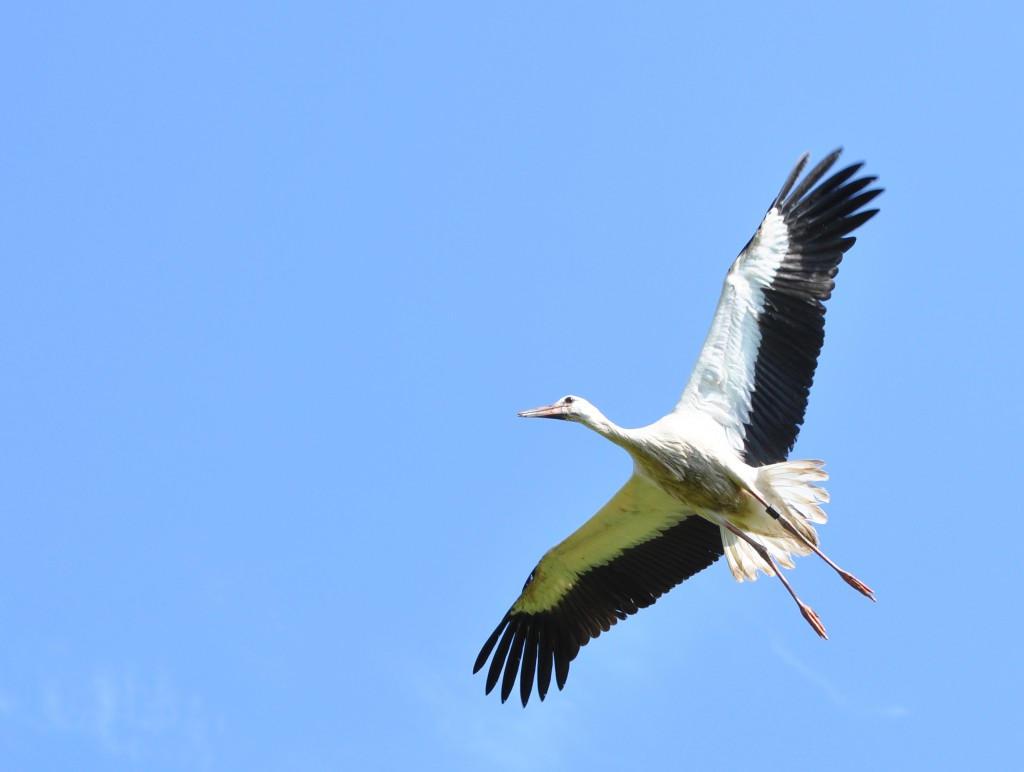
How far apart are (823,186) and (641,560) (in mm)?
3087

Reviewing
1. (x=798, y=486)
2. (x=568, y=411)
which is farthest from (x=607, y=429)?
(x=798, y=486)

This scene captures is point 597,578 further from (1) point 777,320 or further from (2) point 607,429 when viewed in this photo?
(1) point 777,320

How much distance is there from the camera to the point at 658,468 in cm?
1057

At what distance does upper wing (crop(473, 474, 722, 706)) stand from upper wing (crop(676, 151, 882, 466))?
2.78ft

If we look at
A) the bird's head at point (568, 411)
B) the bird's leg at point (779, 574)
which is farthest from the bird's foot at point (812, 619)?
the bird's head at point (568, 411)

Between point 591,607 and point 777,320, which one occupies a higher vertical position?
point 777,320

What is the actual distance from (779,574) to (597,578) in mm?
1582

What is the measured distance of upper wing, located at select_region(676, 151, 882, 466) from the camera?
1057 centimetres

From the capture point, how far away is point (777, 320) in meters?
10.6

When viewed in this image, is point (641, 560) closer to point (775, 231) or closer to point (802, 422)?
point (802, 422)

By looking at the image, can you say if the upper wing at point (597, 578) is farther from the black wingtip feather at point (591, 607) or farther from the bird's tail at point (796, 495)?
the bird's tail at point (796, 495)

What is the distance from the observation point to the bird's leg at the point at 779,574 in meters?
10.6

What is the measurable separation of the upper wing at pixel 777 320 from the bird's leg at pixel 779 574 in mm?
513

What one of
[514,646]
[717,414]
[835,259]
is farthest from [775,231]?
[514,646]
